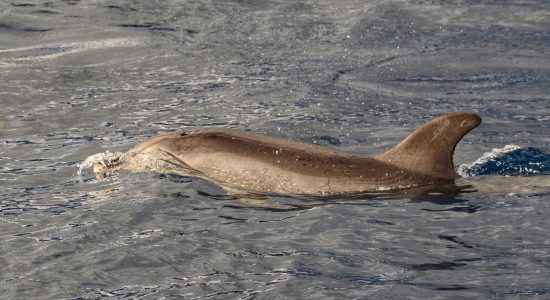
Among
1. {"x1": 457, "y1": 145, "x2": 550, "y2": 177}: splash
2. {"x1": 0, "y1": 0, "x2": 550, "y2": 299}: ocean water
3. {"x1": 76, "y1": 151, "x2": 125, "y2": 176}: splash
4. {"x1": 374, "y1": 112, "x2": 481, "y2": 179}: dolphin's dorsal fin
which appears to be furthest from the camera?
{"x1": 457, "y1": 145, "x2": 550, "y2": 177}: splash

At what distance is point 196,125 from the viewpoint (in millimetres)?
13984

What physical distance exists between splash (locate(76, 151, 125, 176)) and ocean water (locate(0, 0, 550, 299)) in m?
0.14

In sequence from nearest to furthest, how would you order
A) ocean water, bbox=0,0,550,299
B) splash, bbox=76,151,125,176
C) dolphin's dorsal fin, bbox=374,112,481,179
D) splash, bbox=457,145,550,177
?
ocean water, bbox=0,0,550,299 → dolphin's dorsal fin, bbox=374,112,481,179 → splash, bbox=76,151,125,176 → splash, bbox=457,145,550,177

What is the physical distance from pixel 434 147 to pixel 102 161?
3.48m

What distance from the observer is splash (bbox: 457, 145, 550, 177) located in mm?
11180

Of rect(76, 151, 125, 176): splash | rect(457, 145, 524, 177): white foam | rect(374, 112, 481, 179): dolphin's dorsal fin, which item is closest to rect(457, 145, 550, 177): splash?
rect(457, 145, 524, 177): white foam

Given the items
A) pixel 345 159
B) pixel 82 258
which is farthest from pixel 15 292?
pixel 345 159

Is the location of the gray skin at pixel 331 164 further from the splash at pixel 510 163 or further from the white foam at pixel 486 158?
the splash at pixel 510 163

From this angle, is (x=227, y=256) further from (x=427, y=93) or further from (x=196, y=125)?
(x=427, y=93)

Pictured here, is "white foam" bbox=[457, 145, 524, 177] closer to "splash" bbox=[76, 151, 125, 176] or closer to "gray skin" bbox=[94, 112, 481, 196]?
"gray skin" bbox=[94, 112, 481, 196]

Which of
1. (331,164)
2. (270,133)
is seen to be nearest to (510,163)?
(331,164)

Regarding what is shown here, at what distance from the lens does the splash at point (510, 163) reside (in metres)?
11.2

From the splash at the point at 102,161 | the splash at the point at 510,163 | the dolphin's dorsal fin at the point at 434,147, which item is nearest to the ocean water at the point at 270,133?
the splash at the point at 510,163

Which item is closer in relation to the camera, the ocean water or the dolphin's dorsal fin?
the ocean water
